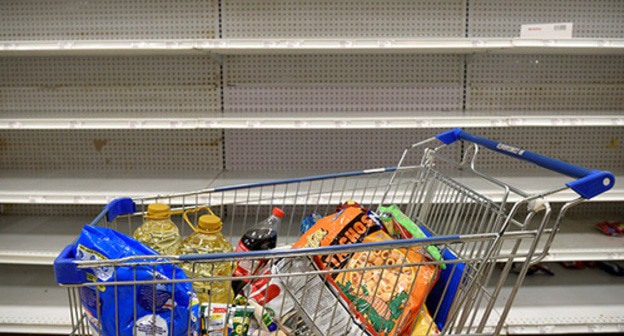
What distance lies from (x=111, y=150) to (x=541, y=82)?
243 cm

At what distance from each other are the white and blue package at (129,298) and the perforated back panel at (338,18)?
1.80 m

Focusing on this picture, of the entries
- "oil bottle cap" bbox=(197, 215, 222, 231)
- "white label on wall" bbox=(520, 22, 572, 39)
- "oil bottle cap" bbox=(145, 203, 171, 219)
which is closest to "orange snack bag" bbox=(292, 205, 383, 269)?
"oil bottle cap" bbox=(197, 215, 222, 231)

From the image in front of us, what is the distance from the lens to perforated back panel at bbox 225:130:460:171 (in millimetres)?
2658

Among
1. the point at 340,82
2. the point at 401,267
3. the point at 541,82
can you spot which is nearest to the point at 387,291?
the point at 401,267

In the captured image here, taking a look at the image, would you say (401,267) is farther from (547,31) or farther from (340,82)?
(340,82)

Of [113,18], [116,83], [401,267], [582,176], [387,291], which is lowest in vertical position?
[387,291]

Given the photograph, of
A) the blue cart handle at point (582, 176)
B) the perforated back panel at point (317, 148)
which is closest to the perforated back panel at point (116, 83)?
the perforated back panel at point (317, 148)

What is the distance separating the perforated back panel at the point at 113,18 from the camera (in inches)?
101

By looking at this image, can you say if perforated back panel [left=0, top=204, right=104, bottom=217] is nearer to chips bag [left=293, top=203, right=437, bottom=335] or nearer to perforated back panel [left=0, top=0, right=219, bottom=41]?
perforated back panel [left=0, top=0, right=219, bottom=41]

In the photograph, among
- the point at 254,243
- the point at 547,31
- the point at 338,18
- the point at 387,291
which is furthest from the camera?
the point at 338,18

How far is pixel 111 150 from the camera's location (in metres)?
2.69

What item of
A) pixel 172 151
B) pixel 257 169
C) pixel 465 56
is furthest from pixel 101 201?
pixel 465 56

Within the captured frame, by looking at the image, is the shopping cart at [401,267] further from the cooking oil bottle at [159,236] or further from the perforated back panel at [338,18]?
the perforated back panel at [338,18]

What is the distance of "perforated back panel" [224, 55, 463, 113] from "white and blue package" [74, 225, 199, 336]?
1685 millimetres
